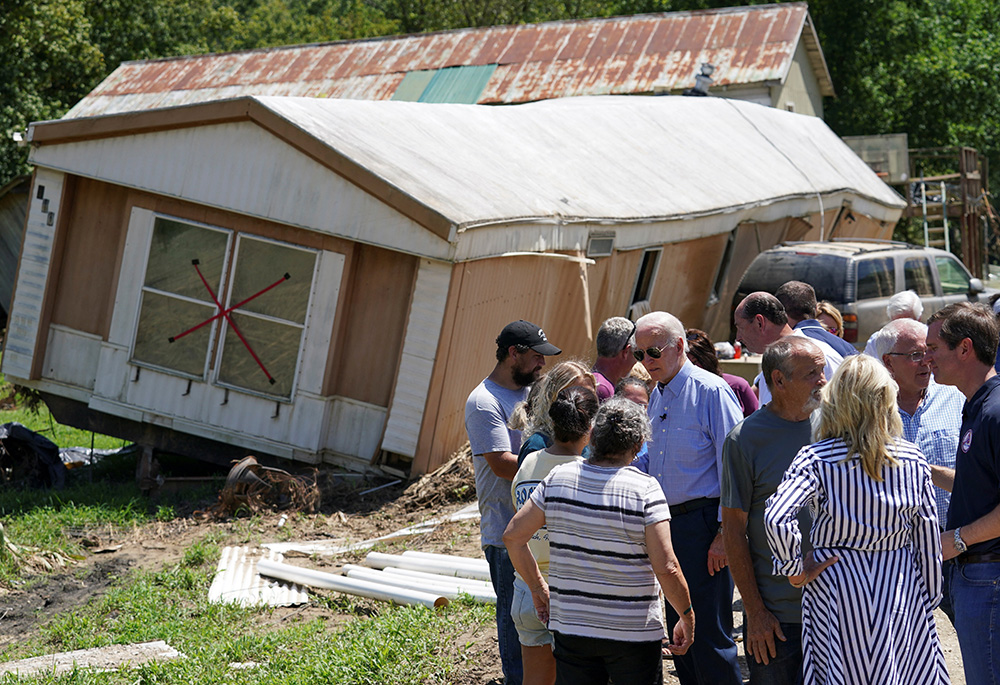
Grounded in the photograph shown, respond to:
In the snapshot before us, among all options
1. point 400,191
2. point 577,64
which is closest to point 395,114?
point 400,191

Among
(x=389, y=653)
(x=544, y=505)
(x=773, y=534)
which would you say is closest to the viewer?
(x=773, y=534)

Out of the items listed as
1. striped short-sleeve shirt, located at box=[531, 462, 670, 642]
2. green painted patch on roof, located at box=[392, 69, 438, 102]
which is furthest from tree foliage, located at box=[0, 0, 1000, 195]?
striped short-sleeve shirt, located at box=[531, 462, 670, 642]

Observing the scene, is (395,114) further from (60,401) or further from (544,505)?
(544,505)

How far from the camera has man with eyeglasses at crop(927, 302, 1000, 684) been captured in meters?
3.48

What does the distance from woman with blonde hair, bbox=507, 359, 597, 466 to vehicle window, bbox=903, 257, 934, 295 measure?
9316 mm

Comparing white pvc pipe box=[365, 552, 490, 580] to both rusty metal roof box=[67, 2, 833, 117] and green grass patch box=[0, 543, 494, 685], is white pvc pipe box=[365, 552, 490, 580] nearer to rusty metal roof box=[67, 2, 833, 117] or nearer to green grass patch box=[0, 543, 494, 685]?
green grass patch box=[0, 543, 494, 685]

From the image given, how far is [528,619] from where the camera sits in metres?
4.05

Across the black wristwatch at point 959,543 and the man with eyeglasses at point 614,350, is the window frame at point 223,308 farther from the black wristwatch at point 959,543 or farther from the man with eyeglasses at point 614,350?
the black wristwatch at point 959,543

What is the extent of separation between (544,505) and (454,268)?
5.39 meters

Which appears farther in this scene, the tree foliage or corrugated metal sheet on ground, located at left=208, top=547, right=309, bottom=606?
the tree foliage

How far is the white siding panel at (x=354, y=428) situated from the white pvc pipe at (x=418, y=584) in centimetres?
235

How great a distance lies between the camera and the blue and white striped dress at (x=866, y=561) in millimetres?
3316

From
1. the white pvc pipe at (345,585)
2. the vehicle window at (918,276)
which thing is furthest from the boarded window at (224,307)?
the vehicle window at (918,276)

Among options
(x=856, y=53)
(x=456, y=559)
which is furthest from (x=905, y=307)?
(x=856, y=53)
